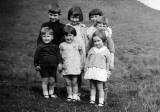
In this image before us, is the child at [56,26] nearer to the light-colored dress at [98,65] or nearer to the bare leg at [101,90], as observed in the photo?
the light-colored dress at [98,65]

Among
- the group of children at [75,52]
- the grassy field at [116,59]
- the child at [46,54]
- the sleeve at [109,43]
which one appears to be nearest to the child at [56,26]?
the group of children at [75,52]

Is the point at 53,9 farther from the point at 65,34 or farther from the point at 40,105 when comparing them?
the point at 40,105

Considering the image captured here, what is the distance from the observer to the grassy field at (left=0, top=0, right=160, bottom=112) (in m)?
5.73

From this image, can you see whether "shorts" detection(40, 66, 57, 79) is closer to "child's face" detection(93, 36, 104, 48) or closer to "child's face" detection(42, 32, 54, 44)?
"child's face" detection(42, 32, 54, 44)

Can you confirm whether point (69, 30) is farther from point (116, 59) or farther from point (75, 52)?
point (116, 59)

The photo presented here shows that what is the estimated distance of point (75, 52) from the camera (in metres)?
6.05

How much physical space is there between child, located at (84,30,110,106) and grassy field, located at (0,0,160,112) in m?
0.56

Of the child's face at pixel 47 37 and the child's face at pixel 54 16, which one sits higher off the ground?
the child's face at pixel 54 16

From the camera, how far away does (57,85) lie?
771 centimetres

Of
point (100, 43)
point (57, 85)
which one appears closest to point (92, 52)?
point (100, 43)

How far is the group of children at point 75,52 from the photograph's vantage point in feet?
18.9

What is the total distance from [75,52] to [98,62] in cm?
63

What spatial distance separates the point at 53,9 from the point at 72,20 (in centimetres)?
49

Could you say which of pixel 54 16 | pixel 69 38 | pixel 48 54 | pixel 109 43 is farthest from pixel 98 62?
pixel 54 16
